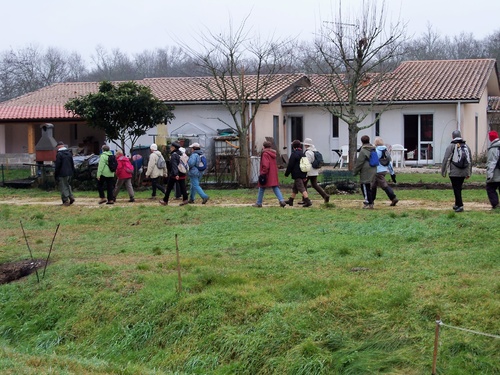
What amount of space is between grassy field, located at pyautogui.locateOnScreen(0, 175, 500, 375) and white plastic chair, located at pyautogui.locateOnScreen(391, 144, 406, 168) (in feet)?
57.6

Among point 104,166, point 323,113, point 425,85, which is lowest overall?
point 104,166

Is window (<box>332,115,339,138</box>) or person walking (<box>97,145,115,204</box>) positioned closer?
person walking (<box>97,145,115,204</box>)

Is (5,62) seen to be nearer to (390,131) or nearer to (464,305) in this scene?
(390,131)

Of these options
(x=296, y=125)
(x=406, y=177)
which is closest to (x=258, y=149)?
(x=296, y=125)

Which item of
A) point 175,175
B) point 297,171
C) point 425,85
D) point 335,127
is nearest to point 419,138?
point 425,85

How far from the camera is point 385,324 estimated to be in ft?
25.5

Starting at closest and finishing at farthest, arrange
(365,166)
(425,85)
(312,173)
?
(365,166) < (312,173) < (425,85)

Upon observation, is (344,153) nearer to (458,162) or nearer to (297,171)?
(297,171)

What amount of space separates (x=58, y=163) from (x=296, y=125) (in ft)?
56.9

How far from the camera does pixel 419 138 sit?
1283 inches

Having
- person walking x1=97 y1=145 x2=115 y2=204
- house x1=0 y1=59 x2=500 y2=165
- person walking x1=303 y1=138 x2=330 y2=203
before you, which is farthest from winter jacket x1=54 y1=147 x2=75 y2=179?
house x1=0 y1=59 x2=500 y2=165

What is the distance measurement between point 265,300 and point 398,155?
78.1 ft

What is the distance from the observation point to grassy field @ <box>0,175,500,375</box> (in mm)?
7465

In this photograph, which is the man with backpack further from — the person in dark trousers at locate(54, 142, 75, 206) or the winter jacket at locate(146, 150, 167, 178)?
the person in dark trousers at locate(54, 142, 75, 206)
